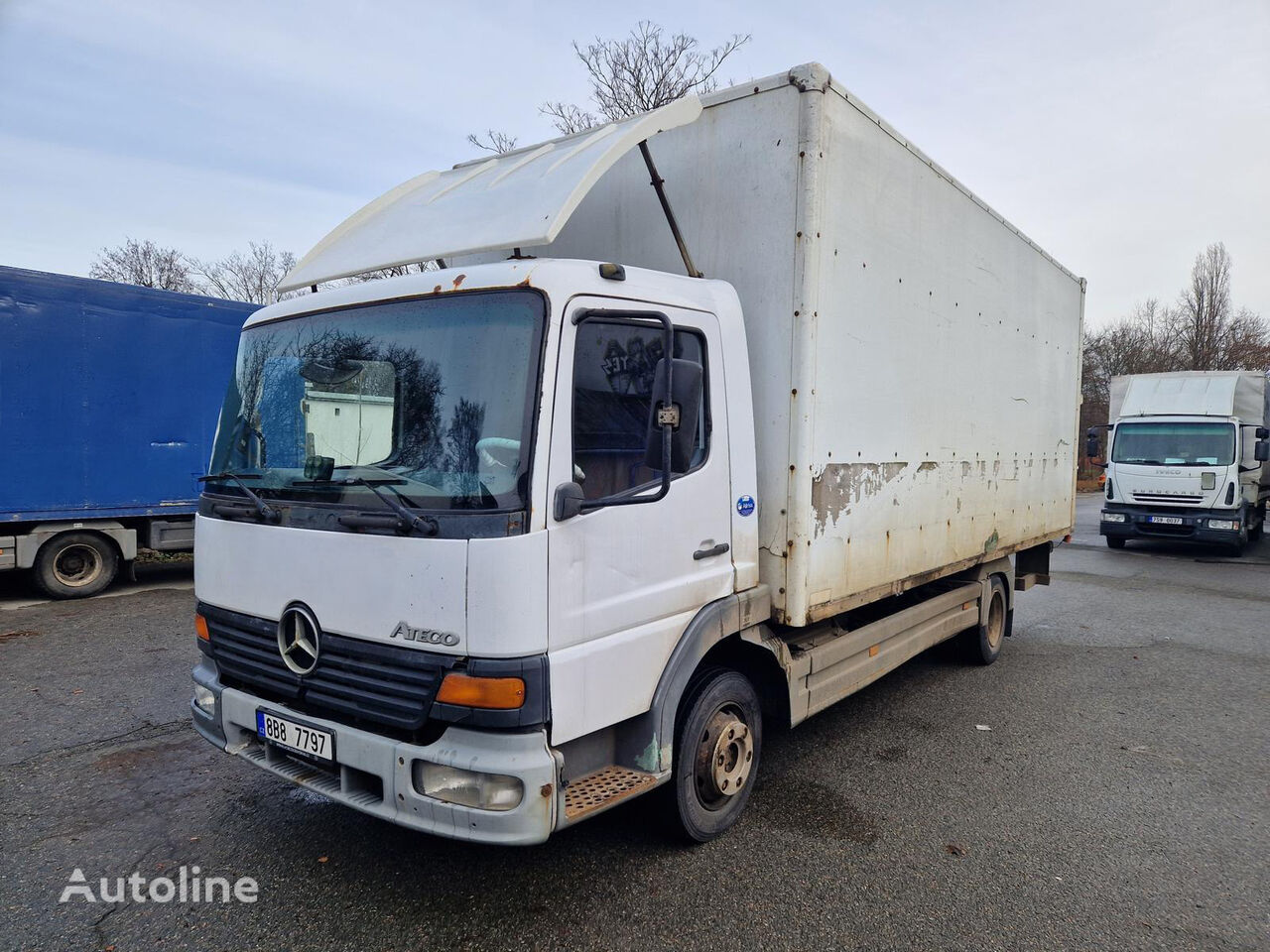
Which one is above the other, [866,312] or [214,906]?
[866,312]

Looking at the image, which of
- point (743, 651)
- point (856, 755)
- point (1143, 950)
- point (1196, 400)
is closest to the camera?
point (1143, 950)

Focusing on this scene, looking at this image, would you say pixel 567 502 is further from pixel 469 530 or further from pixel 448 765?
pixel 448 765

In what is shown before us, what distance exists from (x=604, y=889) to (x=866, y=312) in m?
2.96

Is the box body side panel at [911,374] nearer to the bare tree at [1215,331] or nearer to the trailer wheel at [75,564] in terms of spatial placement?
the trailer wheel at [75,564]

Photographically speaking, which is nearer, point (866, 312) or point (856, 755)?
point (866, 312)

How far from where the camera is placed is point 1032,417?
6633mm

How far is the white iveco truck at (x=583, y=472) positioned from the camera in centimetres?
266

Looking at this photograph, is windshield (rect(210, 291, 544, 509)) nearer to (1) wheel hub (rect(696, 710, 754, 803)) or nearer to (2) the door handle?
(2) the door handle

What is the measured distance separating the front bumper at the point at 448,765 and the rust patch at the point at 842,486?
173cm

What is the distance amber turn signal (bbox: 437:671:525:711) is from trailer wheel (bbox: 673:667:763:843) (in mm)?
1009

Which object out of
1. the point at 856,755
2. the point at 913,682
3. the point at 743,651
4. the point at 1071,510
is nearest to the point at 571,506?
the point at 743,651

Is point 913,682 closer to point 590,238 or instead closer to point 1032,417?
point 1032,417

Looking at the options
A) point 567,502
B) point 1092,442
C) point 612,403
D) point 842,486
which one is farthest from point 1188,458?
point 567,502

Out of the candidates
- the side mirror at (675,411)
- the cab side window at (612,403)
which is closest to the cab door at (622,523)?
the cab side window at (612,403)
